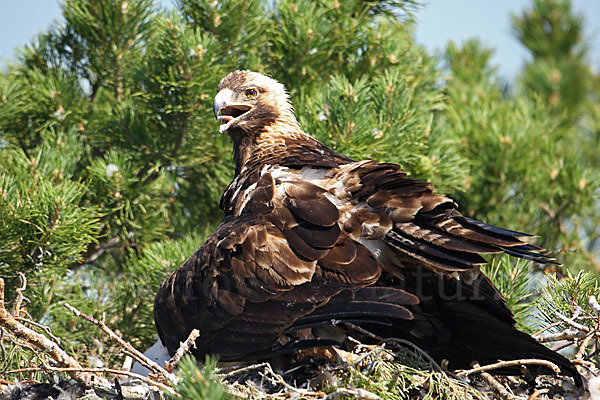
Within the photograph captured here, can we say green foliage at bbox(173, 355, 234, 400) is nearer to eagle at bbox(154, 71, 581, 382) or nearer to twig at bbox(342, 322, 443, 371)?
eagle at bbox(154, 71, 581, 382)

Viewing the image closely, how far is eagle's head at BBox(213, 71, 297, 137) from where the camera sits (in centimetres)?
421

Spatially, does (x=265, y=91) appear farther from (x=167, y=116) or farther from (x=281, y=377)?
(x=281, y=377)

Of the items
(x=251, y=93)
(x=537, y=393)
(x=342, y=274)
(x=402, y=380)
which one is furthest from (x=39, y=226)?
(x=537, y=393)

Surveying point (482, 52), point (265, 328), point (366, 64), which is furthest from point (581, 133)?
point (265, 328)

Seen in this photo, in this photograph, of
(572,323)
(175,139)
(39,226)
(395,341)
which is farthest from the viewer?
(175,139)

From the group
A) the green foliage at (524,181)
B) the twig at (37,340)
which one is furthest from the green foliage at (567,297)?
the twig at (37,340)

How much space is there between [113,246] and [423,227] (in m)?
2.27

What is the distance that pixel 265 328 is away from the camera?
10.0 feet

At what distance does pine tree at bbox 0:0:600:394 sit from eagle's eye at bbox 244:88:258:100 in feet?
0.92

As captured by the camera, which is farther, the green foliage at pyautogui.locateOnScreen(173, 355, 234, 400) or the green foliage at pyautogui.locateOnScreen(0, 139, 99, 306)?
the green foliage at pyautogui.locateOnScreen(0, 139, 99, 306)

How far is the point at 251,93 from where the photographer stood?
14.2ft

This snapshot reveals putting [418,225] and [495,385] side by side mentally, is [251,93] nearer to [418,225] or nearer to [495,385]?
[418,225]

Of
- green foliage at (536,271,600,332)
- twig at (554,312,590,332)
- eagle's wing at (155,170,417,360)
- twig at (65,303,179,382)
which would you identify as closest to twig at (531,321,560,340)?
green foliage at (536,271,600,332)

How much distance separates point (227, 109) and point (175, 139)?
479mm
